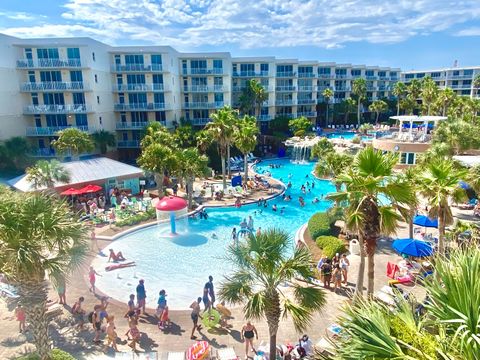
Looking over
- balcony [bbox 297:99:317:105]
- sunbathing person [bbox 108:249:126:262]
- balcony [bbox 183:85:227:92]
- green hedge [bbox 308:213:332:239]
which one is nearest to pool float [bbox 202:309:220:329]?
sunbathing person [bbox 108:249:126:262]

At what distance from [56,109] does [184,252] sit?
3177cm

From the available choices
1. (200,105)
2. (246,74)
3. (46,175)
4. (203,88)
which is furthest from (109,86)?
(46,175)

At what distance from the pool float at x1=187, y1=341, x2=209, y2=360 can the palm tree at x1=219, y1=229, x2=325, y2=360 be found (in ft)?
9.30

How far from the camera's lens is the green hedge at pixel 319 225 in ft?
75.7

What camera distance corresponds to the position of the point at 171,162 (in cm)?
2933

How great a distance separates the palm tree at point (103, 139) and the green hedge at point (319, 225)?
99.8 feet

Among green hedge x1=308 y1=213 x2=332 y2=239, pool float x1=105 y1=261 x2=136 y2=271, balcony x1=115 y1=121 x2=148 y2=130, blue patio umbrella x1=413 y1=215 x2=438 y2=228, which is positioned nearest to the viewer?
pool float x1=105 y1=261 x2=136 y2=271

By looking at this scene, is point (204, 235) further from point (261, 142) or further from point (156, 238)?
point (261, 142)

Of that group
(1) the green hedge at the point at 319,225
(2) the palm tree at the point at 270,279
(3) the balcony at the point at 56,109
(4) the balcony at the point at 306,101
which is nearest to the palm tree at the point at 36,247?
(2) the palm tree at the point at 270,279

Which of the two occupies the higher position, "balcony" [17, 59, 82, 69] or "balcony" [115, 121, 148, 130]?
"balcony" [17, 59, 82, 69]

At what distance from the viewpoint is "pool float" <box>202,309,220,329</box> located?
14.0 metres

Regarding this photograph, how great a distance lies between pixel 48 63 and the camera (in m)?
43.7

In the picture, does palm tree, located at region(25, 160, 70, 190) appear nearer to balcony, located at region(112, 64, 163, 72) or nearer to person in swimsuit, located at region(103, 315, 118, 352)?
person in swimsuit, located at region(103, 315, 118, 352)

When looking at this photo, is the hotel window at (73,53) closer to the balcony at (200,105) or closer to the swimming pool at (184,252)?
the balcony at (200,105)
